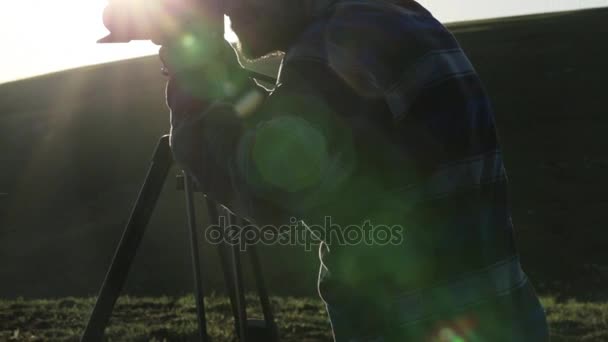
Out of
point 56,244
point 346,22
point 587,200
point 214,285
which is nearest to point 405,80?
point 346,22

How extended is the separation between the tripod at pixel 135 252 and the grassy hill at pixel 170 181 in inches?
390

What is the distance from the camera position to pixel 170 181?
25.5 meters

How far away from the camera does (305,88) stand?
5.22 ft

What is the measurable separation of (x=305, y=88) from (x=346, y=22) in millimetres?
188

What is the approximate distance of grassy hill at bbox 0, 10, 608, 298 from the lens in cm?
1711

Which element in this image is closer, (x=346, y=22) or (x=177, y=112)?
(x=346, y=22)

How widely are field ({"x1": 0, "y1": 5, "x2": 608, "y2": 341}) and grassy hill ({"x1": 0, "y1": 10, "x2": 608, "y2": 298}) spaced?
2.5 inches

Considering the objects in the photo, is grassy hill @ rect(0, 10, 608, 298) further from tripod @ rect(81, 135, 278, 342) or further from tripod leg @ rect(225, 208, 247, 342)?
tripod leg @ rect(225, 208, 247, 342)

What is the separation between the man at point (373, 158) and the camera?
1.61 m

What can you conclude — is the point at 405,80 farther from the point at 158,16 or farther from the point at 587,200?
the point at 587,200

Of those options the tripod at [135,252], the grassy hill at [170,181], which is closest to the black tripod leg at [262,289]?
the tripod at [135,252]

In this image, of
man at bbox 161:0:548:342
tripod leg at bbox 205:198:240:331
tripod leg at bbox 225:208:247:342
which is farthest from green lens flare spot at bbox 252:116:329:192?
tripod leg at bbox 205:198:240:331

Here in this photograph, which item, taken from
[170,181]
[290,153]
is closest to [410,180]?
[290,153]

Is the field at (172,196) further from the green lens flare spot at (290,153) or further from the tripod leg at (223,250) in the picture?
the green lens flare spot at (290,153)
